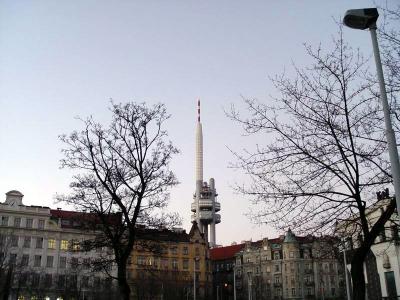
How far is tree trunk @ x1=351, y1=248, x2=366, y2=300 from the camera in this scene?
44.2 ft

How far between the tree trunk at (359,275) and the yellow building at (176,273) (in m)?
48.7

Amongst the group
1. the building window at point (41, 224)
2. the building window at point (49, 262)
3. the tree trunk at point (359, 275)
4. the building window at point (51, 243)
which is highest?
the building window at point (41, 224)

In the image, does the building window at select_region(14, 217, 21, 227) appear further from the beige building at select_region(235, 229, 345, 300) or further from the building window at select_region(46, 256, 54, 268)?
the beige building at select_region(235, 229, 345, 300)

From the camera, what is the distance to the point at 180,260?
105 metres

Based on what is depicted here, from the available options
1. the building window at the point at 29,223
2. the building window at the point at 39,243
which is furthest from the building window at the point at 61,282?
the building window at the point at 29,223

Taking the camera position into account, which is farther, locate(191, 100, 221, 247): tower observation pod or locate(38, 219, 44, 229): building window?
locate(191, 100, 221, 247): tower observation pod

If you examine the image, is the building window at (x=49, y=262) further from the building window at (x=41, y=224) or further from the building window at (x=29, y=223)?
the building window at (x=29, y=223)

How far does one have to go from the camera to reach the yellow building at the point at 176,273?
78.4m

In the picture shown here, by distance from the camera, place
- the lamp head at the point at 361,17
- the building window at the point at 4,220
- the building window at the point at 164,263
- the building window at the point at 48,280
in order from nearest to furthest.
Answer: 1. the lamp head at the point at 361,17
2. the building window at the point at 48,280
3. the building window at the point at 4,220
4. the building window at the point at 164,263

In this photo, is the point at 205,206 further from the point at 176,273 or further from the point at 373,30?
the point at 373,30

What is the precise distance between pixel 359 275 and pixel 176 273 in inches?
3349

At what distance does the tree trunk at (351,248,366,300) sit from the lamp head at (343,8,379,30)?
266 inches

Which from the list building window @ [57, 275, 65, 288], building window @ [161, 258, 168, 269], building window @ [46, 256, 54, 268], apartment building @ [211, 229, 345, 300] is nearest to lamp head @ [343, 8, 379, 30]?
building window @ [57, 275, 65, 288]

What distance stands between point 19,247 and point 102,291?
1998 cm
